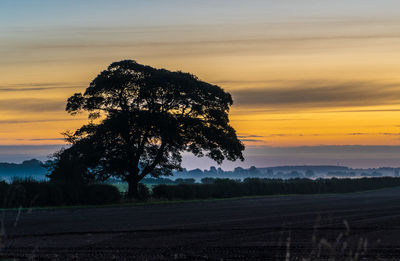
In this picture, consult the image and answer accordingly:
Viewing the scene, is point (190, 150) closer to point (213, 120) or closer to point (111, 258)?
point (213, 120)

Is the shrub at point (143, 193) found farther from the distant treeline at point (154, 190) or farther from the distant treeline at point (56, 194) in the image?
the distant treeline at point (56, 194)

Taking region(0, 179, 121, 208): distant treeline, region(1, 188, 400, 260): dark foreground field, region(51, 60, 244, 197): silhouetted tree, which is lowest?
region(1, 188, 400, 260): dark foreground field

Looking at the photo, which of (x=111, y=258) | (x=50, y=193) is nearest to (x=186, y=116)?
(x=50, y=193)

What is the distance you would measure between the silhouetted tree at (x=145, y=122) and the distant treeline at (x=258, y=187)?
8.01 feet

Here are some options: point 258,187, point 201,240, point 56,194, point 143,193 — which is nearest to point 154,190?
point 143,193

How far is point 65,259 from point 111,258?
3.34ft

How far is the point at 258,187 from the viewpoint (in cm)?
6625

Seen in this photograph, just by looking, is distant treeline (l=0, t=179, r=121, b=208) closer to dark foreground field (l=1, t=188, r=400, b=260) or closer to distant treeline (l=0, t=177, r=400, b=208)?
distant treeline (l=0, t=177, r=400, b=208)

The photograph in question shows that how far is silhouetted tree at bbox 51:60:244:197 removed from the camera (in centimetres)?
4844

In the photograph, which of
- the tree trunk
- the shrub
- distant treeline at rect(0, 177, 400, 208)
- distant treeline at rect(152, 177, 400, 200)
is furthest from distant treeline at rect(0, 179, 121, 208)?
distant treeline at rect(152, 177, 400, 200)

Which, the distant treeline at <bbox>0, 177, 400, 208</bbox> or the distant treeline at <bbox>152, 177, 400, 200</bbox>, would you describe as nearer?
the distant treeline at <bbox>0, 177, 400, 208</bbox>

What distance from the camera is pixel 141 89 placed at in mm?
47875

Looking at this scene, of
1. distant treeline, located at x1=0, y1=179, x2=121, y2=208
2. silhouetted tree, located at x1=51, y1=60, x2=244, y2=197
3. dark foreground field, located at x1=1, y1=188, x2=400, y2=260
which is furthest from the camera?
silhouetted tree, located at x1=51, y1=60, x2=244, y2=197

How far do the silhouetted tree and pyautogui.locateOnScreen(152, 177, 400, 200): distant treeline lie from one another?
8.01 ft
